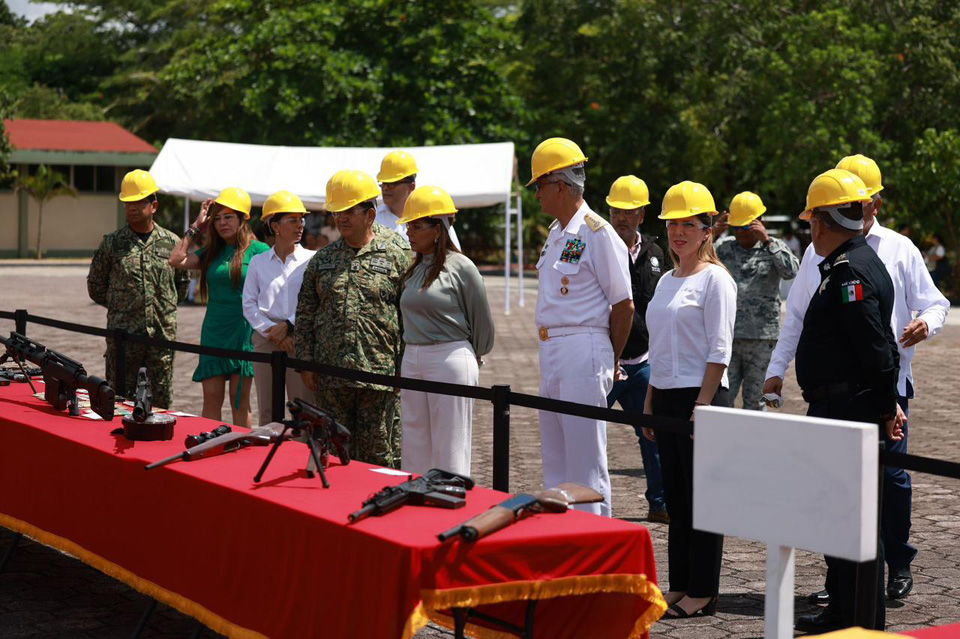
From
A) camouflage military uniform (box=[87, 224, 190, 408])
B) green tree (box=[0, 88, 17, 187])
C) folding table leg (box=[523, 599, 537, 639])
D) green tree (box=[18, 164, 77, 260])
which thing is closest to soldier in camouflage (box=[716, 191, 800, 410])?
camouflage military uniform (box=[87, 224, 190, 408])

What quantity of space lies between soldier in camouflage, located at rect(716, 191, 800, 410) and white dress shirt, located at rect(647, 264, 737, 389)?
2.90 meters

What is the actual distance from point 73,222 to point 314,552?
154 ft

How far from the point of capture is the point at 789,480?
308cm

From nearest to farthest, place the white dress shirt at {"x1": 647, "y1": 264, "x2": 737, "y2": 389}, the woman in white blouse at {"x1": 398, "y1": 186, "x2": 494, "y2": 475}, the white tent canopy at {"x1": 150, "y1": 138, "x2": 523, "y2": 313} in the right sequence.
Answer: the white dress shirt at {"x1": 647, "y1": 264, "x2": 737, "y2": 389}, the woman in white blouse at {"x1": 398, "y1": 186, "x2": 494, "y2": 475}, the white tent canopy at {"x1": 150, "y1": 138, "x2": 523, "y2": 313}

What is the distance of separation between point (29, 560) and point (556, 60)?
32739mm

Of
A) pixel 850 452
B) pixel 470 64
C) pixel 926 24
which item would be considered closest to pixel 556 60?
pixel 470 64

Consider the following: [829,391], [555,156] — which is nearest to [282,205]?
[555,156]

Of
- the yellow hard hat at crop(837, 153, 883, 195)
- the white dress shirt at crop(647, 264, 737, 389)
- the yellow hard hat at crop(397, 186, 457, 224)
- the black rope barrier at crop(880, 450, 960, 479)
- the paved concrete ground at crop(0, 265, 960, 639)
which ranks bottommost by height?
the paved concrete ground at crop(0, 265, 960, 639)

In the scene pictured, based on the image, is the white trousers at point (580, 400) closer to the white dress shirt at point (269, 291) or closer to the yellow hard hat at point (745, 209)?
the white dress shirt at point (269, 291)

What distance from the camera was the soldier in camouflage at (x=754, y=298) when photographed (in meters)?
8.45

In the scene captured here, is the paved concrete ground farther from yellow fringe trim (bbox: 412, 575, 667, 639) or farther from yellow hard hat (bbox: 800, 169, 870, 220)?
yellow hard hat (bbox: 800, 169, 870, 220)

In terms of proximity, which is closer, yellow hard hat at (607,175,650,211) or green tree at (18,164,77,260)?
yellow hard hat at (607,175,650,211)

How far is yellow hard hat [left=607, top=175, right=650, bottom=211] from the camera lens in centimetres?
716

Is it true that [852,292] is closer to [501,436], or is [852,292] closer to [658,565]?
[501,436]
